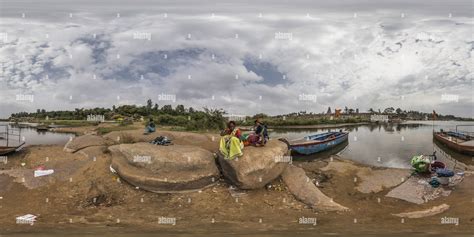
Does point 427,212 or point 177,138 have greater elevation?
point 177,138

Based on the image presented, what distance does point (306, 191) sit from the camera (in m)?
12.0

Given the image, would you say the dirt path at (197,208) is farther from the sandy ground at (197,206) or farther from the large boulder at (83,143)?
the large boulder at (83,143)

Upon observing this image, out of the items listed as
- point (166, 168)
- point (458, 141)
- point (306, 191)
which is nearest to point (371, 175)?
point (306, 191)

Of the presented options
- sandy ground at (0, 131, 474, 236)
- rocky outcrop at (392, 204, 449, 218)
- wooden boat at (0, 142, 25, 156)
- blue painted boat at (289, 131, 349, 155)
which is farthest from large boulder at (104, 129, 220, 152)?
rocky outcrop at (392, 204, 449, 218)

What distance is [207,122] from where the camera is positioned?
21812 mm

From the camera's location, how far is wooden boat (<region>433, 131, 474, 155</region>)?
2186 cm

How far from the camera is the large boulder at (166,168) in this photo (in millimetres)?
11805

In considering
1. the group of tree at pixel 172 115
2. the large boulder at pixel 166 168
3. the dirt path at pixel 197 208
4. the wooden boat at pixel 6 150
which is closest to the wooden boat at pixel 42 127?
the group of tree at pixel 172 115

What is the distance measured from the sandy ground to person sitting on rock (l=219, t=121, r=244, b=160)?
113 cm

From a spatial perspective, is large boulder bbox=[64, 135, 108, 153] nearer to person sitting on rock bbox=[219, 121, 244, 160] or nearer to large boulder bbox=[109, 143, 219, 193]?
large boulder bbox=[109, 143, 219, 193]

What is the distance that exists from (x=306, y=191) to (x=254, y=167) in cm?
185

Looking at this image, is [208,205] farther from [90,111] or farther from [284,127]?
[284,127]

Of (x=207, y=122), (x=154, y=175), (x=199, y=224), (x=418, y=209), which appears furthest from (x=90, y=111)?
(x=418, y=209)

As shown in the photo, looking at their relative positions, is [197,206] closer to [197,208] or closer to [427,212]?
[197,208]
